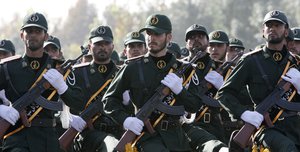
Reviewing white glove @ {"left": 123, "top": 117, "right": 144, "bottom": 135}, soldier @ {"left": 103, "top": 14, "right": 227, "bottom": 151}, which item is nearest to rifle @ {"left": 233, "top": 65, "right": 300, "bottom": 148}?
soldier @ {"left": 103, "top": 14, "right": 227, "bottom": 151}

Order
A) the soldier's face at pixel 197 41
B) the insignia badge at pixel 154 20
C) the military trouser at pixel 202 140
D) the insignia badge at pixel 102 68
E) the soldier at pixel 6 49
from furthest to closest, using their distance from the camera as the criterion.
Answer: the soldier at pixel 6 49
the soldier's face at pixel 197 41
the insignia badge at pixel 102 68
the military trouser at pixel 202 140
the insignia badge at pixel 154 20

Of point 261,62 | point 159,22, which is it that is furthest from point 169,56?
point 261,62

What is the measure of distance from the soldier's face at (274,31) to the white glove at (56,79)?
9.45 feet

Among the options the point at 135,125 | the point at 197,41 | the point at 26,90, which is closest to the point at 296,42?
the point at 197,41

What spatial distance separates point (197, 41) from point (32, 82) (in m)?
4.49

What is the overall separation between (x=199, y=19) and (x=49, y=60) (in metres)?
66.4

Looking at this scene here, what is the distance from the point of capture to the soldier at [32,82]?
11141 mm

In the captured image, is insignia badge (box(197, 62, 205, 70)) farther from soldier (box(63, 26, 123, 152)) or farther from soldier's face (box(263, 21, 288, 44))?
soldier's face (box(263, 21, 288, 44))

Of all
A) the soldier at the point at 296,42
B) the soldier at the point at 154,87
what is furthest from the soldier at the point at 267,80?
the soldier at the point at 296,42

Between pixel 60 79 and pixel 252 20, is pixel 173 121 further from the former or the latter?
pixel 252 20

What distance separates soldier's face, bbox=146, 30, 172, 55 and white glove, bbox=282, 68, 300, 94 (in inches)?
66.5

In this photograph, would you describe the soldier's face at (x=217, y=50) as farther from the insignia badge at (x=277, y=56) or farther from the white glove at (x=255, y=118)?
the white glove at (x=255, y=118)

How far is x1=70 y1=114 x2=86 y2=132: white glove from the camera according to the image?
43.4ft

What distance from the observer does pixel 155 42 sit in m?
11.6
